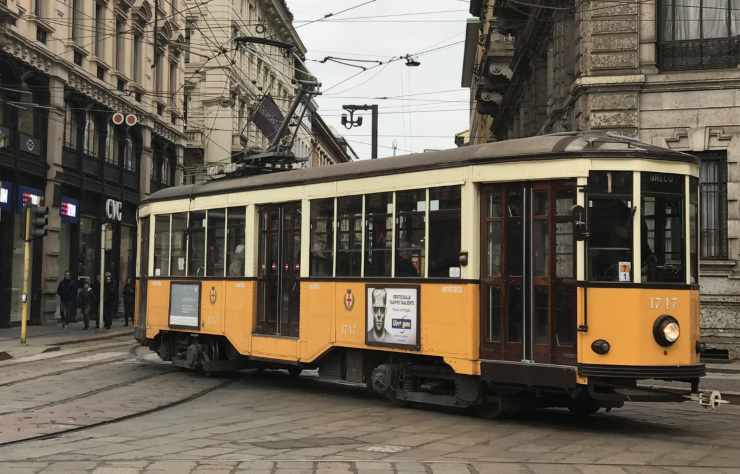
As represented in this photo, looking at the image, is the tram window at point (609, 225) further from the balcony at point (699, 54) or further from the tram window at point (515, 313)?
the balcony at point (699, 54)

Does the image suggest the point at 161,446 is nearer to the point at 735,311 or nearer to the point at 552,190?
the point at 552,190

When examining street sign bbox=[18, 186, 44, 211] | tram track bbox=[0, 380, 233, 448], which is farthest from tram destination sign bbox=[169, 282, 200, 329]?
street sign bbox=[18, 186, 44, 211]

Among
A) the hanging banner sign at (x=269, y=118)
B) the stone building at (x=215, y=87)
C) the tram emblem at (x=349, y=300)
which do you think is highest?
the stone building at (x=215, y=87)

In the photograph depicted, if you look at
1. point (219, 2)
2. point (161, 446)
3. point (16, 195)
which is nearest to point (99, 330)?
point (16, 195)

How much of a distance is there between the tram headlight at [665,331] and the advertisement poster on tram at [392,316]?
2.72 m

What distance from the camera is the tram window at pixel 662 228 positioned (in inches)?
371

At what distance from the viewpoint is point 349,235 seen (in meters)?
11.8

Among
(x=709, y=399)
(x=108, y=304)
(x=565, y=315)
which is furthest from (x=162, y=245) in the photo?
(x=108, y=304)

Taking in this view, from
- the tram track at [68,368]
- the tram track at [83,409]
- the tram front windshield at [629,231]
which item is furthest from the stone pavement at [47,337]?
the tram front windshield at [629,231]

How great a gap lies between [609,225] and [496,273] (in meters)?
1.31

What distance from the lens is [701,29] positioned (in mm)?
18516

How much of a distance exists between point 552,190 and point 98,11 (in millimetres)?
24658

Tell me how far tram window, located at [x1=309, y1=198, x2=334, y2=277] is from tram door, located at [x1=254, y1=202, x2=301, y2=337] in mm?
370

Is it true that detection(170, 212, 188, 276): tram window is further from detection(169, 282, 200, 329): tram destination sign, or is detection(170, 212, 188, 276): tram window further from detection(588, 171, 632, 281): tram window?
detection(588, 171, 632, 281): tram window
